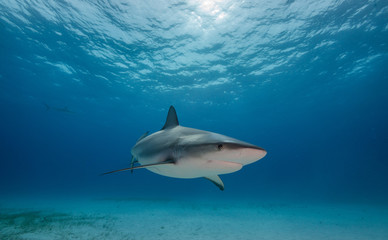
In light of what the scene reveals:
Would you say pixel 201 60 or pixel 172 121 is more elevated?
pixel 201 60

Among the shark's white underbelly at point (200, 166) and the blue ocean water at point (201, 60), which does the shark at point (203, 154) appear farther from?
the blue ocean water at point (201, 60)

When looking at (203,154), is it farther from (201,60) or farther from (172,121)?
(201,60)

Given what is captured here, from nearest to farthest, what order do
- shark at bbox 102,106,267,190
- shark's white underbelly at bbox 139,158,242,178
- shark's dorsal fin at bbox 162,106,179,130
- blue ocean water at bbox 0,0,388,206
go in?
1. shark at bbox 102,106,267,190
2. shark's white underbelly at bbox 139,158,242,178
3. shark's dorsal fin at bbox 162,106,179,130
4. blue ocean water at bbox 0,0,388,206

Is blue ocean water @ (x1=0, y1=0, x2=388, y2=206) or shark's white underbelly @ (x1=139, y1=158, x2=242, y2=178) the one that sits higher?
blue ocean water @ (x1=0, y1=0, x2=388, y2=206)

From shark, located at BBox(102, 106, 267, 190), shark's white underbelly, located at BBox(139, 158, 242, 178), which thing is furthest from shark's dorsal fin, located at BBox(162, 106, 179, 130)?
shark's white underbelly, located at BBox(139, 158, 242, 178)

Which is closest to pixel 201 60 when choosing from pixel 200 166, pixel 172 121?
pixel 172 121

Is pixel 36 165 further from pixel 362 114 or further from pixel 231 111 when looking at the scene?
pixel 362 114

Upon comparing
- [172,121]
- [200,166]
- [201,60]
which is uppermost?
[201,60]

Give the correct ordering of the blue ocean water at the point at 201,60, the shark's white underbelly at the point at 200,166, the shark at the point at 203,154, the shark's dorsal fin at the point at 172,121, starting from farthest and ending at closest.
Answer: the blue ocean water at the point at 201,60, the shark's dorsal fin at the point at 172,121, the shark's white underbelly at the point at 200,166, the shark at the point at 203,154

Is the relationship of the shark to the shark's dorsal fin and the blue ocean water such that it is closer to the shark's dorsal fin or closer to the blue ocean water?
the shark's dorsal fin

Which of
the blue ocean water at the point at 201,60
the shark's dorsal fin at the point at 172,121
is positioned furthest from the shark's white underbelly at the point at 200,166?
the blue ocean water at the point at 201,60

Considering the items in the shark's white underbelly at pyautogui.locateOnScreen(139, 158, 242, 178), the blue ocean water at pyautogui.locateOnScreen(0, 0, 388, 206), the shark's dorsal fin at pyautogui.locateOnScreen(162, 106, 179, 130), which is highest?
the blue ocean water at pyautogui.locateOnScreen(0, 0, 388, 206)

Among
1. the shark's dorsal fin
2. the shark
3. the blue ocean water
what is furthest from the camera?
the blue ocean water

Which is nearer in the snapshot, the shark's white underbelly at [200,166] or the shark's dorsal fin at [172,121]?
the shark's white underbelly at [200,166]
